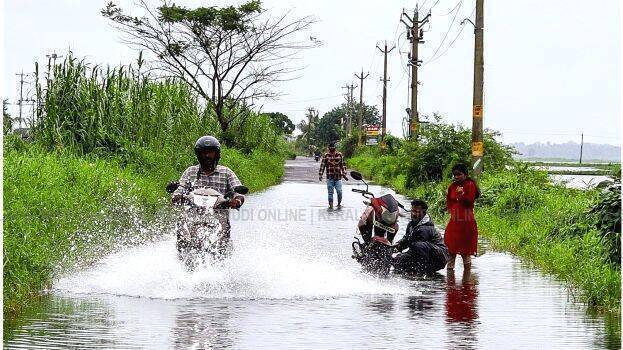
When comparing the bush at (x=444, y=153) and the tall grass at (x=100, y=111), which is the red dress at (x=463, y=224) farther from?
the bush at (x=444, y=153)

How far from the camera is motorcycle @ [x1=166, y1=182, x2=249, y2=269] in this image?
41.7 feet

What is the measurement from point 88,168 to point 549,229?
7835mm

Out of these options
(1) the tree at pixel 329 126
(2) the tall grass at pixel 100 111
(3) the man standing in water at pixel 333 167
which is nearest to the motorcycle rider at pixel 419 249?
(2) the tall grass at pixel 100 111

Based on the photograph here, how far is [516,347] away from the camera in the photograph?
9859 mm

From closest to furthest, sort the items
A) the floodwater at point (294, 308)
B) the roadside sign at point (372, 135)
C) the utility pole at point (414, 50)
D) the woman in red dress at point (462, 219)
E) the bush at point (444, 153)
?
1. the floodwater at point (294, 308)
2. the woman in red dress at point (462, 219)
3. the bush at point (444, 153)
4. the utility pole at point (414, 50)
5. the roadside sign at point (372, 135)

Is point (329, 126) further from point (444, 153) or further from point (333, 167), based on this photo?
point (333, 167)

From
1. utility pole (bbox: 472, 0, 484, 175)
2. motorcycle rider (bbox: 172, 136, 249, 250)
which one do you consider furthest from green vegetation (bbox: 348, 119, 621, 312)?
motorcycle rider (bbox: 172, 136, 249, 250)

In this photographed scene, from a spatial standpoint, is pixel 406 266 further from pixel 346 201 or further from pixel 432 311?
pixel 346 201

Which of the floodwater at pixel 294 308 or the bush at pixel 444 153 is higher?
the bush at pixel 444 153

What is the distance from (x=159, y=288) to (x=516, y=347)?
4.84m

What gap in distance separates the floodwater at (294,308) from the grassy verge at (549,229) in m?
0.35

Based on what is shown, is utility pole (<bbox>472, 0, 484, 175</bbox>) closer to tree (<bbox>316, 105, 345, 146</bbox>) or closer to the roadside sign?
the roadside sign

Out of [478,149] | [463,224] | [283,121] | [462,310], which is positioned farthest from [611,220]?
[283,121]

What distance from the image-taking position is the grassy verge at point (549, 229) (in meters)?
13.2
